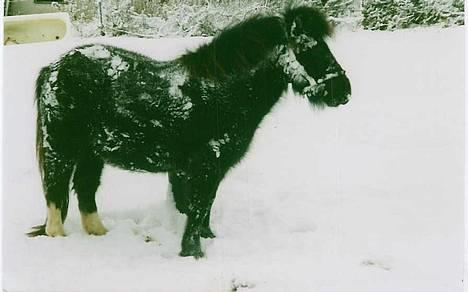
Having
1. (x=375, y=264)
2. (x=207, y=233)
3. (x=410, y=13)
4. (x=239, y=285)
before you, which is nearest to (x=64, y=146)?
(x=207, y=233)

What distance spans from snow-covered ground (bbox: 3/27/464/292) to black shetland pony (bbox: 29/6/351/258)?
9 cm

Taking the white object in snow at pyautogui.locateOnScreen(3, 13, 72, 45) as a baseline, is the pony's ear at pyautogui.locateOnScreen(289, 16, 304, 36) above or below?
below

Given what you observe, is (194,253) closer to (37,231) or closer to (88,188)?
(88,188)

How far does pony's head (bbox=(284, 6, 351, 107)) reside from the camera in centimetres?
271

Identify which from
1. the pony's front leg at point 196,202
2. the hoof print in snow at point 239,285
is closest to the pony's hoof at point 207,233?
the pony's front leg at point 196,202

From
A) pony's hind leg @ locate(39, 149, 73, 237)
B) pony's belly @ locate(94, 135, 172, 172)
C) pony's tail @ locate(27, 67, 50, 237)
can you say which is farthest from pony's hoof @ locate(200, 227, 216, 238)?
pony's tail @ locate(27, 67, 50, 237)

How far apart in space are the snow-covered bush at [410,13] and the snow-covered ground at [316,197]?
5 centimetres

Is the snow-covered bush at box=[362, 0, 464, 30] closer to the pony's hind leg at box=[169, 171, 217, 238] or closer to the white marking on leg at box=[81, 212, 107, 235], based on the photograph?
the pony's hind leg at box=[169, 171, 217, 238]

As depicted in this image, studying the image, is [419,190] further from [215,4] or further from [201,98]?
[215,4]

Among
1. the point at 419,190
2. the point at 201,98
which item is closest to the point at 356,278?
the point at 419,190

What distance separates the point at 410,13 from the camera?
2.84 metres

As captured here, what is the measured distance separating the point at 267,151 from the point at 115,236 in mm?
887

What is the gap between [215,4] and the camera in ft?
9.33

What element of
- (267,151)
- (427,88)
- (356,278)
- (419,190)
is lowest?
(356,278)
